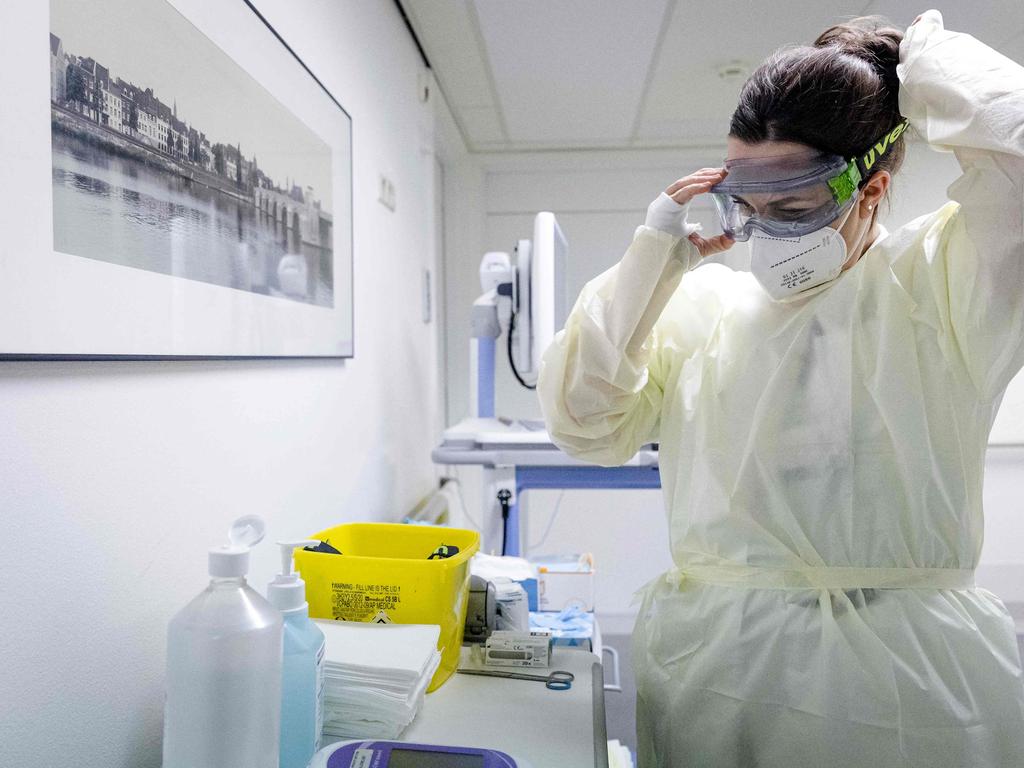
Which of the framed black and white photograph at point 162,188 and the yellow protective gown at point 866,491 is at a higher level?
the framed black and white photograph at point 162,188

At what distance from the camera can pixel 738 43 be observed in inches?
108

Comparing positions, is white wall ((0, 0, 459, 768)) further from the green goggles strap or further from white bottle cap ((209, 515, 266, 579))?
the green goggles strap

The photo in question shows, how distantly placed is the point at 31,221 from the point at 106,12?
0.84ft

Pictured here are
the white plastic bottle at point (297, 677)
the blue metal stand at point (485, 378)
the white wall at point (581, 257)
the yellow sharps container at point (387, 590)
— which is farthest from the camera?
the white wall at point (581, 257)

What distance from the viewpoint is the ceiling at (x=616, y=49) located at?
2.45 metres

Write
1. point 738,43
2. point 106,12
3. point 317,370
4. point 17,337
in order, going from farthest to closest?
point 738,43 < point 317,370 < point 106,12 < point 17,337

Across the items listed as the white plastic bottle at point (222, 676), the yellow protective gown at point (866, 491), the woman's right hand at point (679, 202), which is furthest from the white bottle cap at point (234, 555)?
the woman's right hand at point (679, 202)

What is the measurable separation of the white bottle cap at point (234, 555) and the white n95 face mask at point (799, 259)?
25.0 inches

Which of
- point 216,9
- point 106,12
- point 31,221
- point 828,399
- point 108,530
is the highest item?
point 216,9

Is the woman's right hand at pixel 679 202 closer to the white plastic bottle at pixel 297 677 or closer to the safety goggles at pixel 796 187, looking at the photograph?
the safety goggles at pixel 796 187

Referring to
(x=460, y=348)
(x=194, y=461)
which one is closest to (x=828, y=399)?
(x=194, y=461)

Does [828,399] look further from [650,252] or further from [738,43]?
[738,43]

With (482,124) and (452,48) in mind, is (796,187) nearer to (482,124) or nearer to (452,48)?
(452,48)

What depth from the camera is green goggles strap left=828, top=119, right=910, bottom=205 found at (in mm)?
921
